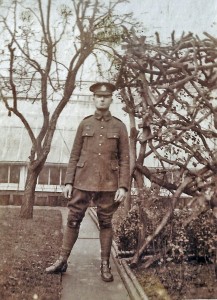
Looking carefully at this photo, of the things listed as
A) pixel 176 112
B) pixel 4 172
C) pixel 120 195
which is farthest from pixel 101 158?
pixel 4 172

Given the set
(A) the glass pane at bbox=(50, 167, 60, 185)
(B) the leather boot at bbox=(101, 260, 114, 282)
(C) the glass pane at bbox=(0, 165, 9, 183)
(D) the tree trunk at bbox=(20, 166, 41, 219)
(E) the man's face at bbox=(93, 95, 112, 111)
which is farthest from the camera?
(A) the glass pane at bbox=(50, 167, 60, 185)

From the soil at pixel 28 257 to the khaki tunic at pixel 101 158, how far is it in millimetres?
1084

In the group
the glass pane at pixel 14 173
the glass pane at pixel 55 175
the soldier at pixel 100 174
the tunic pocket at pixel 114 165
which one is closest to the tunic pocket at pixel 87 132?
the soldier at pixel 100 174

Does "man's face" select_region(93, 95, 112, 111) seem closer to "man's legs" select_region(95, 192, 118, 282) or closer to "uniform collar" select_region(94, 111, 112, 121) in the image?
"uniform collar" select_region(94, 111, 112, 121)

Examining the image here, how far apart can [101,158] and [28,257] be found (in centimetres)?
179

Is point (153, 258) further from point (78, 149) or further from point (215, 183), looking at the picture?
point (78, 149)

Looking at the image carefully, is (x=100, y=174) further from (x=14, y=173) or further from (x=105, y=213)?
(x=14, y=173)

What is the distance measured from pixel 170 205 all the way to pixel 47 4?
646cm

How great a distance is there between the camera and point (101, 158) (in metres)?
4.21

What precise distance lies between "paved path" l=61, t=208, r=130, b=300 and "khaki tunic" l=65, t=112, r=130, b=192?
979 mm

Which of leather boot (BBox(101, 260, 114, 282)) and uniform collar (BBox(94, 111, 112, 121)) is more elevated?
uniform collar (BBox(94, 111, 112, 121))

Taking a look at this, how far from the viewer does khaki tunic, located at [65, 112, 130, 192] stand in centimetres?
417

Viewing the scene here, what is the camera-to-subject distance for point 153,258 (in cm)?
436

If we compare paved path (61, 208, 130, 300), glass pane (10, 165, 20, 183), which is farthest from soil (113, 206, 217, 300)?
glass pane (10, 165, 20, 183)
